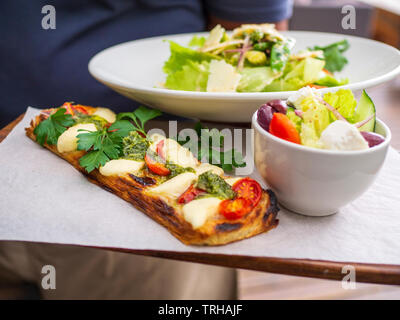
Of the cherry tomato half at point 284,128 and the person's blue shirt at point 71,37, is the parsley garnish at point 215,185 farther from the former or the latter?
the person's blue shirt at point 71,37

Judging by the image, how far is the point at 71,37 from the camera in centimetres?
179

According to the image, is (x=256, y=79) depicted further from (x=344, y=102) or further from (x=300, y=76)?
(x=344, y=102)

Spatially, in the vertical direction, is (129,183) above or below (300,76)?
below

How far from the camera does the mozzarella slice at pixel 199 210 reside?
0.85 meters

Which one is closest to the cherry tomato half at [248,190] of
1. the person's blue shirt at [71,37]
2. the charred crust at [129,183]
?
the charred crust at [129,183]

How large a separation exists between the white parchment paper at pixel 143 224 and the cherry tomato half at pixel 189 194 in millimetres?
84

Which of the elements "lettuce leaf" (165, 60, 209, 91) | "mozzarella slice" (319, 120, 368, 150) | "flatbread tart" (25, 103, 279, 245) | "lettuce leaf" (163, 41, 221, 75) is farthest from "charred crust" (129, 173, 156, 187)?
"lettuce leaf" (163, 41, 221, 75)

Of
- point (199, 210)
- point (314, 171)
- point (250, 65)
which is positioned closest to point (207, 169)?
point (199, 210)

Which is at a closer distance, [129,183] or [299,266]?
[299,266]

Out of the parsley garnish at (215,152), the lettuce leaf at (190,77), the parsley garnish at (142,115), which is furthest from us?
the lettuce leaf at (190,77)

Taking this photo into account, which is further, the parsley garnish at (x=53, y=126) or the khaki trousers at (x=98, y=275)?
the khaki trousers at (x=98, y=275)

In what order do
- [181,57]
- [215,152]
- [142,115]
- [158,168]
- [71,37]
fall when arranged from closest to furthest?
[158,168] < [215,152] < [142,115] < [181,57] < [71,37]

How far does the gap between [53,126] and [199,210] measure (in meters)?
0.62
